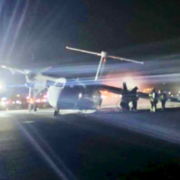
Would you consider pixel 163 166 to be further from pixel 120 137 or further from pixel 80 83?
pixel 80 83

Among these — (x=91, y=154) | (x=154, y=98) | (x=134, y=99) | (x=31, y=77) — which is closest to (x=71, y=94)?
(x=134, y=99)

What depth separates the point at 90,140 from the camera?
1283cm

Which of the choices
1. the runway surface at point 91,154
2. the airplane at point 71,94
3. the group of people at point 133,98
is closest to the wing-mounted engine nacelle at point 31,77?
the airplane at point 71,94

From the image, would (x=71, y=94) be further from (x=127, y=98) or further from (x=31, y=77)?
(x=31, y=77)

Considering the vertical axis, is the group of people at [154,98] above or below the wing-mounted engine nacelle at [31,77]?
below

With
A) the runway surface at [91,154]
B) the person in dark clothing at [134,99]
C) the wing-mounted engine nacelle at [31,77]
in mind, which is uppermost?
the wing-mounted engine nacelle at [31,77]

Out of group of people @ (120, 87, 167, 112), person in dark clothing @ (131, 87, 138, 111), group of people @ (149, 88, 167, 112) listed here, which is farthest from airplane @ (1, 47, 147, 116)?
group of people @ (149, 88, 167, 112)

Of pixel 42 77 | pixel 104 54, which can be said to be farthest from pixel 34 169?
pixel 104 54

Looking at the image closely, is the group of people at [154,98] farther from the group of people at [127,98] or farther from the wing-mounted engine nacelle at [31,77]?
the wing-mounted engine nacelle at [31,77]

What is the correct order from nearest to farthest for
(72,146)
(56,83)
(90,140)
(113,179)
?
(113,179)
(72,146)
(90,140)
(56,83)

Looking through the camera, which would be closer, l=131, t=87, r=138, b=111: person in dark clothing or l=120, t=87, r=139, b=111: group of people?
l=131, t=87, r=138, b=111: person in dark clothing

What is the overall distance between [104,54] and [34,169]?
29.9 meters

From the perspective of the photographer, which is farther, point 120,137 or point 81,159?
point 120,137

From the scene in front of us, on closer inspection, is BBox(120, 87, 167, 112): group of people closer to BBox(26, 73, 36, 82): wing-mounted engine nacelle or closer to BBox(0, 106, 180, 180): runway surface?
BBox(26, 73, 36, 82): wing-mounted engine nacelle
